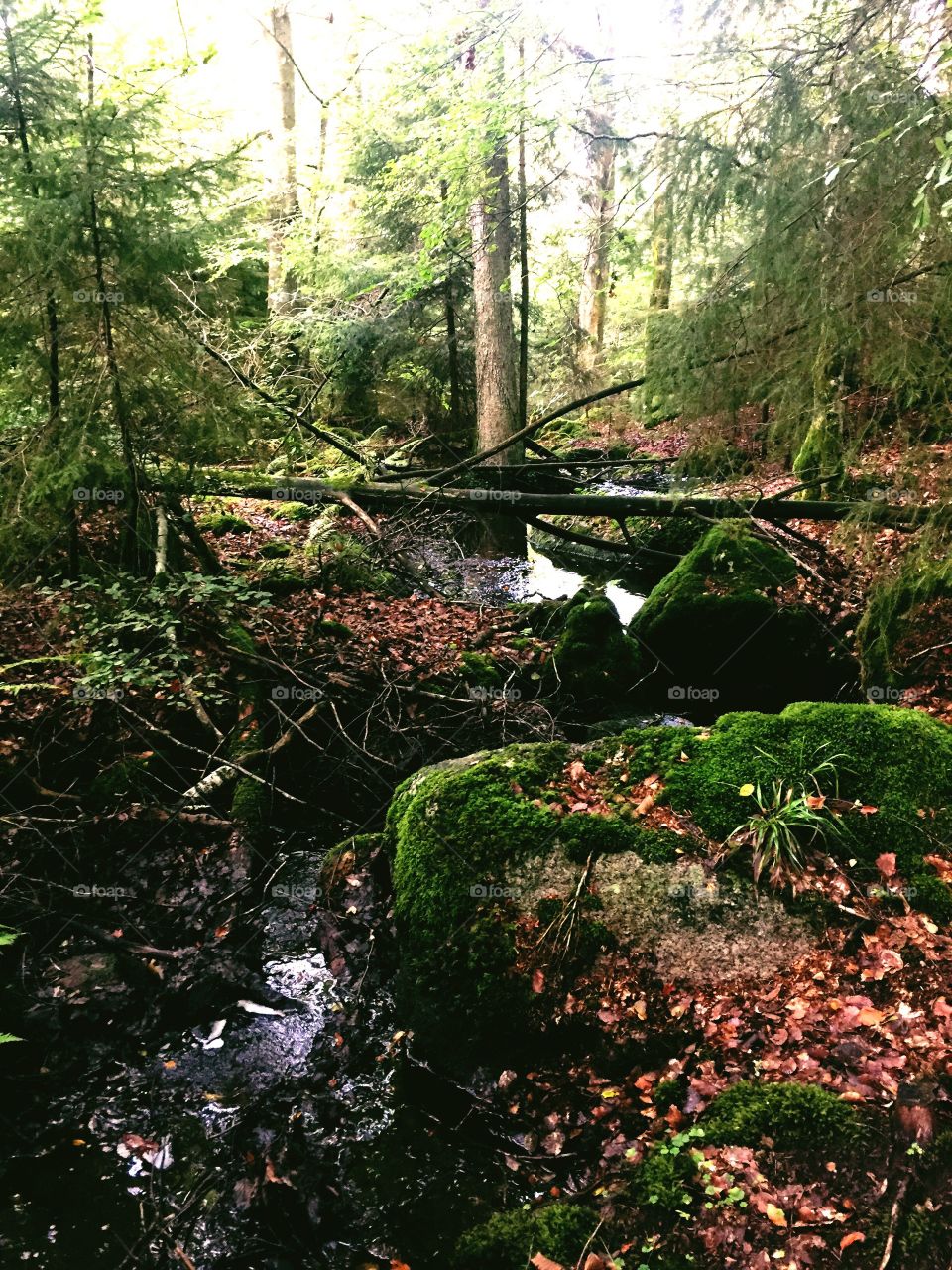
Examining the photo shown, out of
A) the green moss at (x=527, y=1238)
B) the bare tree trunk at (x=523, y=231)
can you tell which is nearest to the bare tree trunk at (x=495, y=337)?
the bare tree trunk at (x=523, y=231)

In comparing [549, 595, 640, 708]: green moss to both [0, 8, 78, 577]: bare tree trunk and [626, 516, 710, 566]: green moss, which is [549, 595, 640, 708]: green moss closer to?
[626, 516, 710, 566]: green moss

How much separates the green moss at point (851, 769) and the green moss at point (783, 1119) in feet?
4.40

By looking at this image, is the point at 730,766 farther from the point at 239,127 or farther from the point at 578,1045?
the point at 239,127

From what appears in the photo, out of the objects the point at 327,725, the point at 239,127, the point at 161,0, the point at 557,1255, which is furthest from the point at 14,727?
the point at 161,0

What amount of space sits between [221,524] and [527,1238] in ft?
30.9

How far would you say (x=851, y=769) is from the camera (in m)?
4.51

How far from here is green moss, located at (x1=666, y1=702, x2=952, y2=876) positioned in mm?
4258

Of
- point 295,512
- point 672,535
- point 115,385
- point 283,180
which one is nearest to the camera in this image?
point 115,385

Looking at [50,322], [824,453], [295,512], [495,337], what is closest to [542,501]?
[824,453]

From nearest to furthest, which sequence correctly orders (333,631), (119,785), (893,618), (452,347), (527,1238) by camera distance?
(527,1238)
(119,785)
(893,618)
(333,631)
(452,347)

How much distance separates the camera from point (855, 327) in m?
5.68

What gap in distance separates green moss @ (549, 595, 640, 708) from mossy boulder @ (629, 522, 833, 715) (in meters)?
0.44

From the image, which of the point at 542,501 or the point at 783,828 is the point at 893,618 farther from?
the point at 542,501

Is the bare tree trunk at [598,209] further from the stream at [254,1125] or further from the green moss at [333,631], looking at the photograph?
the stream at [254,1125]
